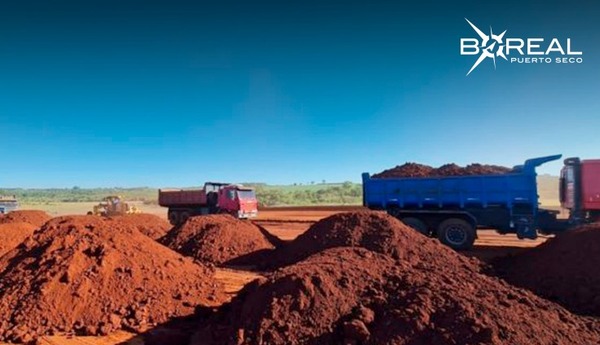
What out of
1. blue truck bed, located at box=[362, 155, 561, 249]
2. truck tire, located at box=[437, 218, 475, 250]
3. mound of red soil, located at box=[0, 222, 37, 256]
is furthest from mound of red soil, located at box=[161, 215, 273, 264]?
truck tire, located at box=[437, 218, 475, 250]

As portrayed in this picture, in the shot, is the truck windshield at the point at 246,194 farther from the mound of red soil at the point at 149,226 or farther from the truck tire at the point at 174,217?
the truck tire at the point at 174,217

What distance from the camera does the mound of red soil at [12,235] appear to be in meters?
12.5

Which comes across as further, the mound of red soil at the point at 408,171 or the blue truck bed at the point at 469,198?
the mound of red soil at the point at 408,171

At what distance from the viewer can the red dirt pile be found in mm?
14733

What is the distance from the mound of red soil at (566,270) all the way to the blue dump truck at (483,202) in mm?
2884

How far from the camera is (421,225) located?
46.9 ft

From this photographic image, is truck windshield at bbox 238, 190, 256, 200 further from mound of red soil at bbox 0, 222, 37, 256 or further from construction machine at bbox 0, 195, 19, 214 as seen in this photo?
construction machine at bbox 0, 195, 19, 214

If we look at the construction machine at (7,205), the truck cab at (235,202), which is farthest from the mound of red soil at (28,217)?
the truck cab at (235,202)

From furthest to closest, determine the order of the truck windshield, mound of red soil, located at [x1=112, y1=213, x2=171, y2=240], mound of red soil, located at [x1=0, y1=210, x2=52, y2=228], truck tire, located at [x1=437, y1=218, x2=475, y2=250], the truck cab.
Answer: the truck windshield
the truck cab
mound of red soil, located at [x1=0, y1=210, x2=52, y2=228]
mound of red soil, located at [x1=112, y1=213, x2=171, y2=240]
truck tire, located at [x1=437, y1=218, x2=475, y2=250]

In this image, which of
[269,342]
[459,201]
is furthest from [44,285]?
[459,201]

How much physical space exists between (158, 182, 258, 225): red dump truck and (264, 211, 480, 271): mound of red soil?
12961mm

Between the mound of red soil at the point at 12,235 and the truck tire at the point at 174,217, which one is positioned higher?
the mound of red soil at the point at 12,235

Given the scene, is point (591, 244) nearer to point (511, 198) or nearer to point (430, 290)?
point (511, 198)

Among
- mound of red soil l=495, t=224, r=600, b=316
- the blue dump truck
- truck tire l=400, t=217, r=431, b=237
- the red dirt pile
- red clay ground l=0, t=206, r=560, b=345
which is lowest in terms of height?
red clay ground l=0, t=206, r=560, b=345
